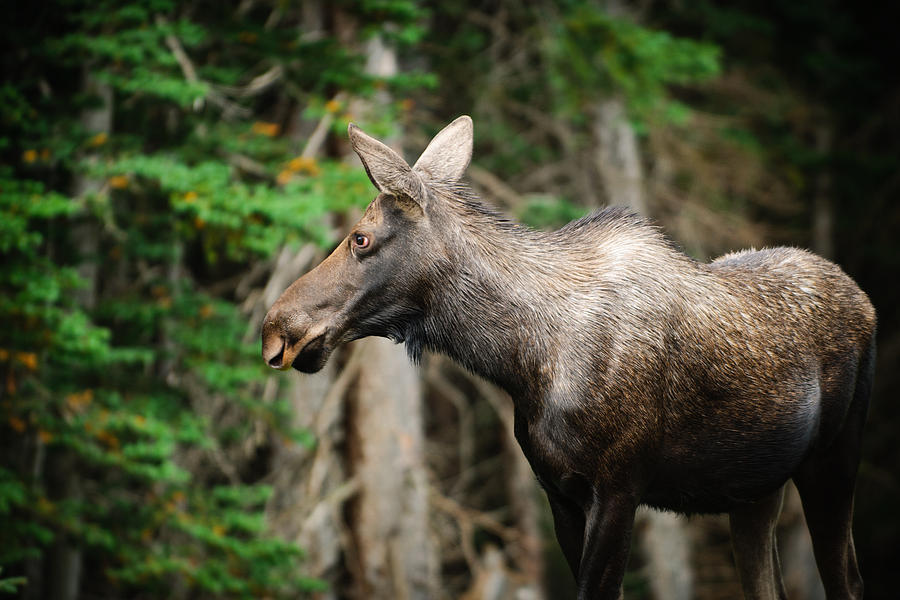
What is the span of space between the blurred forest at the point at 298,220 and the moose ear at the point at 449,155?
1105mm

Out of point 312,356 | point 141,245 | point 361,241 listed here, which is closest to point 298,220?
point 141,245

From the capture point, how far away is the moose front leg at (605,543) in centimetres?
294

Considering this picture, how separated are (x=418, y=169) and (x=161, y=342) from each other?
7573 millimetres

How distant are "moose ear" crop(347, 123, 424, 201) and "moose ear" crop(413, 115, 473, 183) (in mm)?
280

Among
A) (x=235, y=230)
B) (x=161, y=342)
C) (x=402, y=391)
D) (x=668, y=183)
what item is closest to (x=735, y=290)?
(x=235, y=230)

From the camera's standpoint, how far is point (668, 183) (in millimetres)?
14297

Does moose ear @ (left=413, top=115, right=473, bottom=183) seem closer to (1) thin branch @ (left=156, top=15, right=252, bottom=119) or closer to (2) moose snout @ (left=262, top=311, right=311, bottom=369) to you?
(2) moose snout @ (left=262, top=311, right=311, bottom=369)

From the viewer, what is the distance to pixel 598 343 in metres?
3.04

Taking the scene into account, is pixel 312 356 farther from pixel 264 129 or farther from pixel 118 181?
pixel 264 129

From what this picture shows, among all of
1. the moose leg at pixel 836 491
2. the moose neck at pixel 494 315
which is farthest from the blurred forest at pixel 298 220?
the moose leg at pixel 836 491

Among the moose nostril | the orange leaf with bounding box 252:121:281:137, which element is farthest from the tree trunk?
the moose nostril

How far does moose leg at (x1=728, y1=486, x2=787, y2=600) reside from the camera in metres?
3.51

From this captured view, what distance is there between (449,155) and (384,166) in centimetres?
49

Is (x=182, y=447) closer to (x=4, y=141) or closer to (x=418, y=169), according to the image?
(x=4, y=141)
